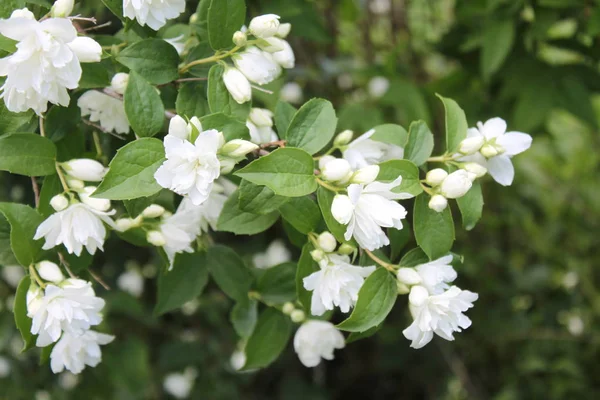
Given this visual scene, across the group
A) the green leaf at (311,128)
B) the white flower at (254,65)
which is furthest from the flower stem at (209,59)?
the green leaf at (311,128)

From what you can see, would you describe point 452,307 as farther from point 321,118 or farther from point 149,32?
point 149,32

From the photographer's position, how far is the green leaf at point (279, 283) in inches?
43.0

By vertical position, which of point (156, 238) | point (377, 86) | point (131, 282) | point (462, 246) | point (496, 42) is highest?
point (156, 238)

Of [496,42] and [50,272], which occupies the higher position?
[50,272]

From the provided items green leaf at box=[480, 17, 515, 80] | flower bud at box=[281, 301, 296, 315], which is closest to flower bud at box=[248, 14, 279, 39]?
flower bud at box=[281, 301, 296, 315]

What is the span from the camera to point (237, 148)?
791mm

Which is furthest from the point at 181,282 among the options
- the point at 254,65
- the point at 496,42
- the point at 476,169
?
the point at 496,42

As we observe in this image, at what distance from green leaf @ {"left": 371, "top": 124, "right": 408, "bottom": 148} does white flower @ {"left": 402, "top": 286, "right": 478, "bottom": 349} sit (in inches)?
8.5

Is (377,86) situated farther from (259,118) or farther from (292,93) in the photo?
(259,118)

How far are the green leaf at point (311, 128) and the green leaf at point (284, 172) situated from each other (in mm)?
68

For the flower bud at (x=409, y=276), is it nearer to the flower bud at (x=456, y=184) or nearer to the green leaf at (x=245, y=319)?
the flower bud at (x=456, y=184)

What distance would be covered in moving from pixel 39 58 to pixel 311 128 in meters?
0.34

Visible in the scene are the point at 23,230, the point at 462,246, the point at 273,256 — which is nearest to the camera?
the point at 23,230

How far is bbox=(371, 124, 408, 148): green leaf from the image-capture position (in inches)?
37.9
